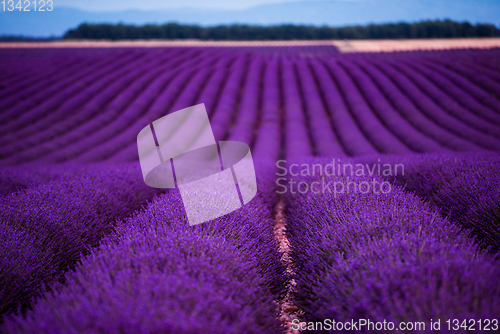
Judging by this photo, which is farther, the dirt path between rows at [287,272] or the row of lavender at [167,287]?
the dirt path between rows at [287,272]

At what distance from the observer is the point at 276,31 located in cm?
2461

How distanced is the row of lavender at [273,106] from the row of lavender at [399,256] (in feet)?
11.3

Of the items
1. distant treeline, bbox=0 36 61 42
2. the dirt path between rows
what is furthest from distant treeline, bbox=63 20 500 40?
the dirt path between rows

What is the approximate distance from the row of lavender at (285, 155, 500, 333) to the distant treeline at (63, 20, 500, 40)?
24.9m

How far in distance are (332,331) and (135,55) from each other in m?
14.7

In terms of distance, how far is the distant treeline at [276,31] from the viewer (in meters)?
21.8

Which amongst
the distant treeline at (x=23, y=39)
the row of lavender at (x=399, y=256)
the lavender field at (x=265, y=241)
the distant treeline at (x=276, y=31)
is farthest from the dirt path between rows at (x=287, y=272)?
the distant treeline at (x=23, y=39)

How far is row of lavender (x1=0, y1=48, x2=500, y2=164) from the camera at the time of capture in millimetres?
6328

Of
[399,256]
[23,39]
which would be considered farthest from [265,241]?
[23,39]

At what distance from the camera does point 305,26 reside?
81.5 feet

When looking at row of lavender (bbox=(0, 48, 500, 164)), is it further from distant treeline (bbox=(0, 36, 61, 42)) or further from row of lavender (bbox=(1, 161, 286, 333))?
distant treeline (bbox=(0, 36, 61, 42))

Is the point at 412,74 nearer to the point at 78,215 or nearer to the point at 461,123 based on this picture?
the point at 461,123

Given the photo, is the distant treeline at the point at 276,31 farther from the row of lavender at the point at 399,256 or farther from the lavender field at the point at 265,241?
the row of lavender at the point at 399,256

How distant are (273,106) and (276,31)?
64.9 ft
